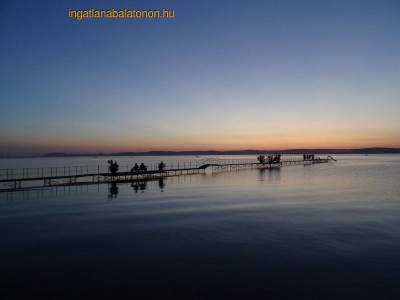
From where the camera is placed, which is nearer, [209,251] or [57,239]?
[209,251]

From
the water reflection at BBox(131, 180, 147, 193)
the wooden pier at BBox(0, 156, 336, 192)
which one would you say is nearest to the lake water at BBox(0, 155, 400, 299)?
the water reflection at BBox(131, 180, 147, 193)

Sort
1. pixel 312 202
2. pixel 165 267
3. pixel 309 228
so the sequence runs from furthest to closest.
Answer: pixel 312 202, pixel 309 228, pixel 165 267

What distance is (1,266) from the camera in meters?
9.45

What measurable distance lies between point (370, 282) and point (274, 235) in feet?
15.2

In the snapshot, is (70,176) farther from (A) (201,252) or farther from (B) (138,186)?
(A) (201,252)

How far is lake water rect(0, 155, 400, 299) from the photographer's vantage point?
26.5 feet

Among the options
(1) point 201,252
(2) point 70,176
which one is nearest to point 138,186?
(2) point 70,176

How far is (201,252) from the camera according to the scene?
10.7 meters

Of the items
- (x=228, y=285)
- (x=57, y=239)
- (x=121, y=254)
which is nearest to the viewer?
(x=228, y=285)

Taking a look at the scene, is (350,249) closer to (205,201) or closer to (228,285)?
(228,285)

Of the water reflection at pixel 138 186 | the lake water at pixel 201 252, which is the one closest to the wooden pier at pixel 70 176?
the water reflection at pixel 138 186

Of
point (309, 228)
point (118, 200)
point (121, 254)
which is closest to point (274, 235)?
point (309, 228)

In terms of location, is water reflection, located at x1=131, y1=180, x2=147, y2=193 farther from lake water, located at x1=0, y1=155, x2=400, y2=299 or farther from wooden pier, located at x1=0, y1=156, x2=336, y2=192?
lake water, located at x1=0, y1=155, x2=400, y2=299

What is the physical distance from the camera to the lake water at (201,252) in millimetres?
8070
